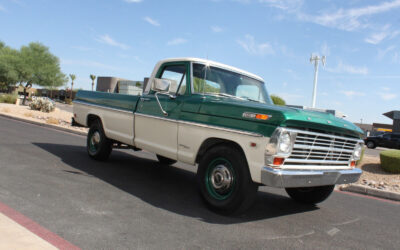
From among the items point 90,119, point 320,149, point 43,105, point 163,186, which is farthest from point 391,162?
point 43,105

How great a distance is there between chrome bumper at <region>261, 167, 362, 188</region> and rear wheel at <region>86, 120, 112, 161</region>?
13.6 ft

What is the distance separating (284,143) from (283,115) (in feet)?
1.07

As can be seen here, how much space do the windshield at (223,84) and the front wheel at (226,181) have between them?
1.11 meters

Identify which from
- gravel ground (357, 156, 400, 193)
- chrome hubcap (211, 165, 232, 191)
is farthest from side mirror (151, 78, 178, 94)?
gravel ground (357, 156, 400, 193)

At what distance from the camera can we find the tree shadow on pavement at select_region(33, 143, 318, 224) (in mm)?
4316

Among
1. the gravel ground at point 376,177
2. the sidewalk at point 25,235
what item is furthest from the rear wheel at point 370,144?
the sidewalk at point 25,235

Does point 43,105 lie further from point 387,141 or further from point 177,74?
point 387,141

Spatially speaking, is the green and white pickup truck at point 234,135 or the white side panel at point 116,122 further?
the white side panel at point 116,122

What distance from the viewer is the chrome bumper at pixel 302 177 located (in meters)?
3.56

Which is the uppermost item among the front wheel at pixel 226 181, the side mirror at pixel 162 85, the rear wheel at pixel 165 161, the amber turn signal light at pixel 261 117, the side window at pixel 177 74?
the side window at pixel 177 74

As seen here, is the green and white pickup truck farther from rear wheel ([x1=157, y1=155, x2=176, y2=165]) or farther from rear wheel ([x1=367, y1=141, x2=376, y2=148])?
rear wheel ([x1=367, y1=141, x2=376, y2=148])

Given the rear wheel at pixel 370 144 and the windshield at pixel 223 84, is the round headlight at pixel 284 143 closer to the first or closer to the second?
the windshield at pixel 223 84

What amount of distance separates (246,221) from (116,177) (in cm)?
274

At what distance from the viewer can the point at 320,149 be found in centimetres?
406
